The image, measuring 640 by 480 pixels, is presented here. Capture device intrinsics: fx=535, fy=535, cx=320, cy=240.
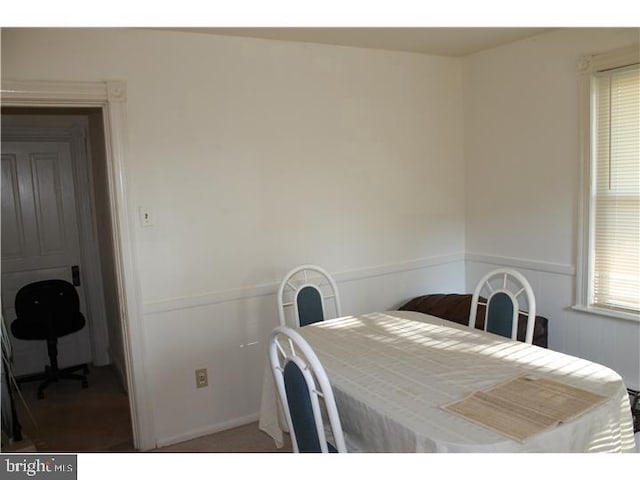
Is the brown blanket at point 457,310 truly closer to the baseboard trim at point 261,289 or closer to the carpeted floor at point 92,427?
the baseboard trim at point 261,289

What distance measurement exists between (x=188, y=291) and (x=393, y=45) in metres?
2.02

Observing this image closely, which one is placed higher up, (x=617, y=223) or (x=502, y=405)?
(x=617, y=223)

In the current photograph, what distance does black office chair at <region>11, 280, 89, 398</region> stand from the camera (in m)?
4.03

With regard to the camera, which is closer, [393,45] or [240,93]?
[240,93]

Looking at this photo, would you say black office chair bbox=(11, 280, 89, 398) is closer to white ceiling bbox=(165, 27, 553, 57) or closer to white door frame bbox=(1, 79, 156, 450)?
white door frame bbox=(1, 79, 156, 450)

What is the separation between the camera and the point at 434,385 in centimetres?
189

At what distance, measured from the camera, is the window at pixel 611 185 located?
117 inches

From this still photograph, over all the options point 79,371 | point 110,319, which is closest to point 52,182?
point 110,319

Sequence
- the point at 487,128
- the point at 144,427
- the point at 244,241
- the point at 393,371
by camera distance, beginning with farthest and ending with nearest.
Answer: the point at 487,128, the point at 244,241, the point at 144,427, the point at 393,371

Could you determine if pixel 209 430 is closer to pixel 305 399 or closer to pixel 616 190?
pixel 305 399

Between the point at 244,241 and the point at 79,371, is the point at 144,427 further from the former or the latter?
the point at 79,371

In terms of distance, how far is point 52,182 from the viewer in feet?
14.5

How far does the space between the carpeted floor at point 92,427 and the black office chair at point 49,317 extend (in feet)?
0.37

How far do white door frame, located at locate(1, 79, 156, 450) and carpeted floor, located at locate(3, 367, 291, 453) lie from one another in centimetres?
30
